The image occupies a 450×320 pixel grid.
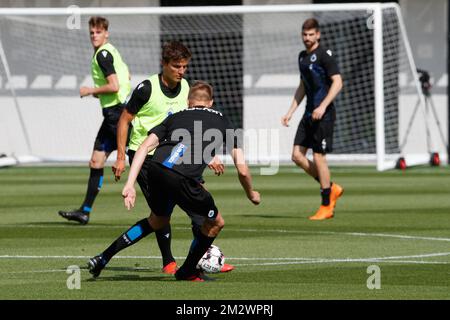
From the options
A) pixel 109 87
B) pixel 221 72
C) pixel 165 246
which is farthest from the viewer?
pixel 221 72

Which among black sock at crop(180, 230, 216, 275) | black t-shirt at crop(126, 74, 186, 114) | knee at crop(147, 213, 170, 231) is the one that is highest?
black t-shirt at crop(126, 74, 186, 114)

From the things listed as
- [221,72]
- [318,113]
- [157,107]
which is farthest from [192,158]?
[221,72]

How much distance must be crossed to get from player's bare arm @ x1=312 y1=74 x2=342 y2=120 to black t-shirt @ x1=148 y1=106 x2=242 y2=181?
5.74m

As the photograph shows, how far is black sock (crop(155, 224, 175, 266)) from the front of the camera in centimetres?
1114

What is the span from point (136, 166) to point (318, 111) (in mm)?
6154

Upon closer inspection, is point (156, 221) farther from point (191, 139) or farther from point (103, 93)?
point (103, 93)

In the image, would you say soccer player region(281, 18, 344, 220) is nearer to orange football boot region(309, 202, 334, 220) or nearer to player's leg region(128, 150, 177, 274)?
orange football boot region(309, 202, 334, 220)

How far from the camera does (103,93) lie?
15336 millimetres

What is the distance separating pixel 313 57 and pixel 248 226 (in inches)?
92.8

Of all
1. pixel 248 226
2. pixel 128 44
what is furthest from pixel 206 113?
pixel 128 44

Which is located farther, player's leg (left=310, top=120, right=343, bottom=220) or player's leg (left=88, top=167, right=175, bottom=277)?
player's leg (left=310, top=120, right=343, bottom=220)

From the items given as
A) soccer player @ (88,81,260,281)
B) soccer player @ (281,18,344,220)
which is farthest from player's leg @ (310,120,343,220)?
soccer player @ (88,81,260,281)

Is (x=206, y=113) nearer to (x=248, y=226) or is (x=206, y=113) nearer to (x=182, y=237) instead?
(x=182, y=237)

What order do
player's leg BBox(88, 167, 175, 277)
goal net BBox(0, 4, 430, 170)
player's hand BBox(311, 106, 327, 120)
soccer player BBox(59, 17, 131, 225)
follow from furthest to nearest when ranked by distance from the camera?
goal net BBox(0, 4, 430, 170)
player's hand BBox(311, 106, 327, 120)
soccer player BBox(59, 17, 131, 225)
player's leg BBox(88, 167, 175, 277)
